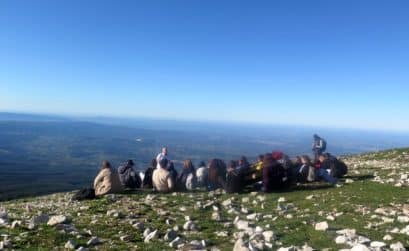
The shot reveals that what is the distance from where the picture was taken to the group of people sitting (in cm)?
2239

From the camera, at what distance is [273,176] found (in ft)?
72.1

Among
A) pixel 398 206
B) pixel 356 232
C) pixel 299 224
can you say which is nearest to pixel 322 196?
pixel 398 206

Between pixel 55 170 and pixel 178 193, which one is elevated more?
pixel 178 193

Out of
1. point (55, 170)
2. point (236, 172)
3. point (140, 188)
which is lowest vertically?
point (55, 170)

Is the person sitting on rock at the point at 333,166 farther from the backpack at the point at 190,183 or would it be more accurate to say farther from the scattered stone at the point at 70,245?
the scattered stone at the point at 70,245

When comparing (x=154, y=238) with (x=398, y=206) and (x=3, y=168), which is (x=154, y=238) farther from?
(x=3, y=168)

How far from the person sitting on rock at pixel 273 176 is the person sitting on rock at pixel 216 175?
318 centimetres

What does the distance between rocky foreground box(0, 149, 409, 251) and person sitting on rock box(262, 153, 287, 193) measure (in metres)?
0.80

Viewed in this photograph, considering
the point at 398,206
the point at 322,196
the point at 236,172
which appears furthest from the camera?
the point at 236,172

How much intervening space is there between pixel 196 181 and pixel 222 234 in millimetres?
12143

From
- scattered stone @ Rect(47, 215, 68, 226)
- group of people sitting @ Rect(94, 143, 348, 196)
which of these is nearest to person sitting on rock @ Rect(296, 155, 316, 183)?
group of people sitting @ Rect(94, 143, 348, 196)

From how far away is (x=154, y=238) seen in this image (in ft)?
40.8

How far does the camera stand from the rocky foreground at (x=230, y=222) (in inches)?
452

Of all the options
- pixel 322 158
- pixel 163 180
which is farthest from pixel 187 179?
pixel 322 158
